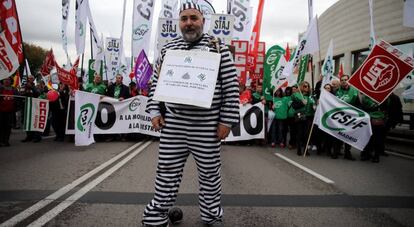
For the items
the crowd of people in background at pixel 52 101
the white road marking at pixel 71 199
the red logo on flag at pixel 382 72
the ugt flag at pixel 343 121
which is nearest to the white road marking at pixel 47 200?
the white road marking at pixel 71 199

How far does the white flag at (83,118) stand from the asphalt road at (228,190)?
119cm

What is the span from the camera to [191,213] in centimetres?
397

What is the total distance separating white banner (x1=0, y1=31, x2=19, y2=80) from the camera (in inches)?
227

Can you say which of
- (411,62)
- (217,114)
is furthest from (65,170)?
(411,62)

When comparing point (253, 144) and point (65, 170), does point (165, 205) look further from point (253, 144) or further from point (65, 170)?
point (253, 144)

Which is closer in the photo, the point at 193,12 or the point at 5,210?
the point at 193,12

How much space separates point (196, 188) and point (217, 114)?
7.52 ft

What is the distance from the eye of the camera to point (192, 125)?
319 centimetres

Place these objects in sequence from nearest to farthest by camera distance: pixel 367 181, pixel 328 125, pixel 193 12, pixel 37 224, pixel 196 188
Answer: pixel 193 12
pixel 37 224
pixel 196 188
pixel 367 181
pixel 328 125

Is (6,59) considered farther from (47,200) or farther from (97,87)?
(97,87)

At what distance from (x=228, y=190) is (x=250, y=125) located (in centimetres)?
688

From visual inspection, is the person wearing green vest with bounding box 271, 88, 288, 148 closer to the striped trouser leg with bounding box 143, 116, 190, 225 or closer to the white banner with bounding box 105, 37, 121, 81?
the striped trouser leg with bounding box 143, 116, 190, 225

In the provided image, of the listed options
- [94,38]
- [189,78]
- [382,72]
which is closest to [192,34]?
[189,78]

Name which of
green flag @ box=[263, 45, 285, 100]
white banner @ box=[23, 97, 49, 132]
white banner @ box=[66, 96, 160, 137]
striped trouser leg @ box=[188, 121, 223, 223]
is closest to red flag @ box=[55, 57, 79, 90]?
white banner @ box=[66, 96, 160, 137]
